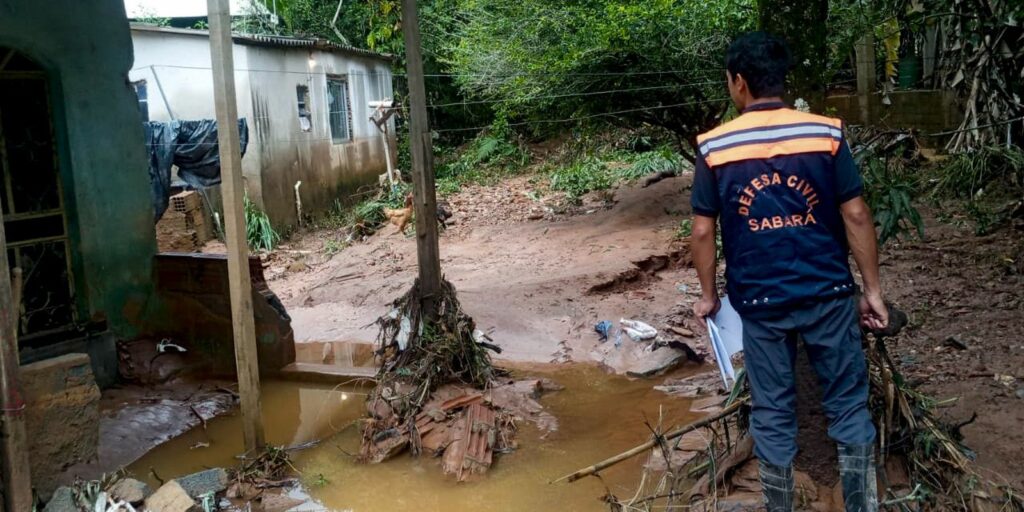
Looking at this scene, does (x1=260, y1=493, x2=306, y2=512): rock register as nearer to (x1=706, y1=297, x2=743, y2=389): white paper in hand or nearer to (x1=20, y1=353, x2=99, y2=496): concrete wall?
(x1=20, y1=353, x2=99, y2=496): concrete wall

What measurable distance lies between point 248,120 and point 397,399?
10.4 meters

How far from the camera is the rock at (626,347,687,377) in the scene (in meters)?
7.51

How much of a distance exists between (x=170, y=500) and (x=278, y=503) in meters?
0.71

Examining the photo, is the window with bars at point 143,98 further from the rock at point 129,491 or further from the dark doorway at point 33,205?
the rock at point 129,491

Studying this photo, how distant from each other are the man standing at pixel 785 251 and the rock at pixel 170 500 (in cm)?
315

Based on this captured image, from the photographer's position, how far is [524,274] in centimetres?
1099

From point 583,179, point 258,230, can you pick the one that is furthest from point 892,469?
point 583,179

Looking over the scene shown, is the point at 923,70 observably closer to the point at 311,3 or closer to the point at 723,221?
the point at 723,221

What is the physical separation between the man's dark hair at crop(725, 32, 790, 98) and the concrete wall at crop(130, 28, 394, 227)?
12938 mm

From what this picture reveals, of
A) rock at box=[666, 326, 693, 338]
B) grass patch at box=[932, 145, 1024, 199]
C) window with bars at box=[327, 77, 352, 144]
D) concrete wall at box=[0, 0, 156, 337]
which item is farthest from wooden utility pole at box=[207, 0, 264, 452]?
window with bars at box=[327, 77, 352, 144]

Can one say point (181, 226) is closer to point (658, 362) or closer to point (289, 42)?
point (289, 42)

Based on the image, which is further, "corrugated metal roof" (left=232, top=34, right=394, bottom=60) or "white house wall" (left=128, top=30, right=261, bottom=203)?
"corrugated metal roof" (left=232, top=34, right=394, bottom=60)

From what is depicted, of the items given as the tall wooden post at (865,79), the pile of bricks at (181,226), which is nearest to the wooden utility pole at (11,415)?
the pile of bricks at (181,226)

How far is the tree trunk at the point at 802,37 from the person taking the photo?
170 inches
